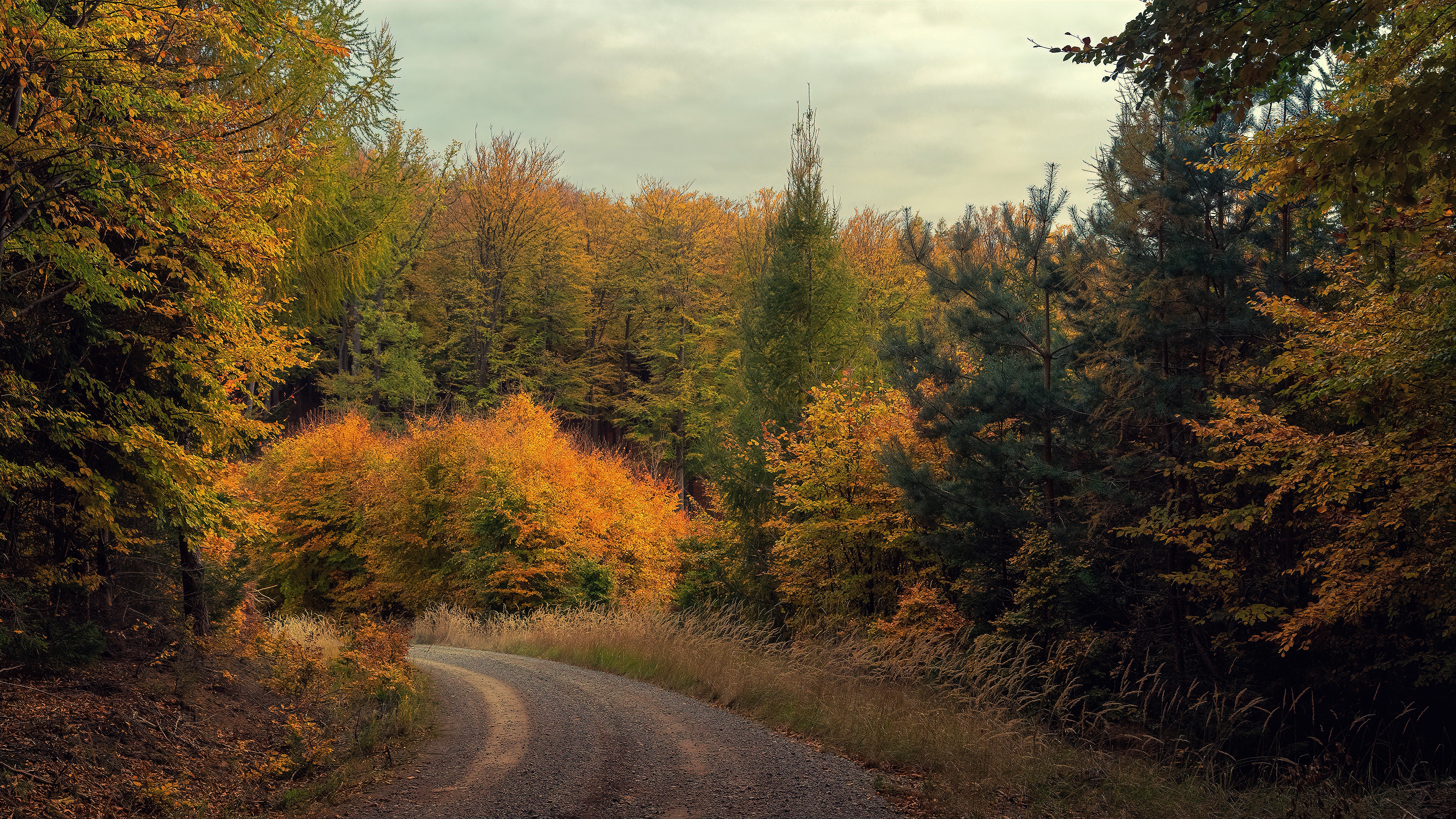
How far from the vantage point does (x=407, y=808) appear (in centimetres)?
670

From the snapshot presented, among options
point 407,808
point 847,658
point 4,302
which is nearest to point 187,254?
point 4,302

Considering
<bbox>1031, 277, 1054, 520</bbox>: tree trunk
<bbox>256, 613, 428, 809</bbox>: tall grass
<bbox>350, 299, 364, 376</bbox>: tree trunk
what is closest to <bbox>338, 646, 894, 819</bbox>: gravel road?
<bbox>256, 613, 428, 809</bbox>: tall grass

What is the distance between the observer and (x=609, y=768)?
7855 millimetres

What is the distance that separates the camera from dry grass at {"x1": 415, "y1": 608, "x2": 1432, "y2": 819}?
6.70 m

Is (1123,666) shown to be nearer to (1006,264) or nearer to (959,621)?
(959,621)

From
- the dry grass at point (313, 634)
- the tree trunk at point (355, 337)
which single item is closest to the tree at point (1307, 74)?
the dry grass at point (313, 634)

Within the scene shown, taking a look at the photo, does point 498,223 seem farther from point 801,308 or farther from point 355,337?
point 801,308

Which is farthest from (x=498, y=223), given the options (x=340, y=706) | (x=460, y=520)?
(x=340, y=706)

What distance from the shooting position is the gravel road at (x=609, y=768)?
6.65 m

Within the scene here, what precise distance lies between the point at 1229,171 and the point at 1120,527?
5.63 meters

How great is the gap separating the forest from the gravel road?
3548mm

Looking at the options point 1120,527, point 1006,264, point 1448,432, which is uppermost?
point 1006,264

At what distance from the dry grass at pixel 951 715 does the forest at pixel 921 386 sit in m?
1.02

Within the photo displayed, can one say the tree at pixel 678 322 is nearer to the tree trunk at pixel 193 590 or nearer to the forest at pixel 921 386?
the forest at pixel 921 386
